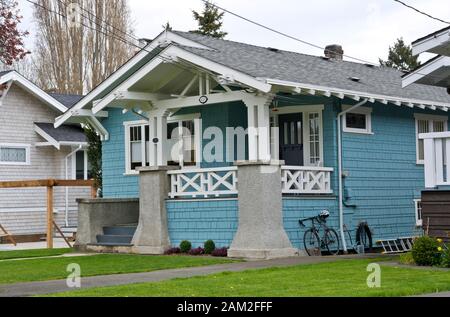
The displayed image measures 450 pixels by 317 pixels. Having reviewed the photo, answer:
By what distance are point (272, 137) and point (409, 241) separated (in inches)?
169

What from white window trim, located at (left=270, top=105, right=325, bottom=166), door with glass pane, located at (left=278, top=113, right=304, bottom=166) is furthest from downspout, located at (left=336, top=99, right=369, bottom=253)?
door with glass pane, located at (left=278, top=113, right=304, bottom=166)

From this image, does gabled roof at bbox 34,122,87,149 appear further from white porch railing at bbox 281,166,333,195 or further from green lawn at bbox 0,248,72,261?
white porch railing at bbox 281,166,333,195

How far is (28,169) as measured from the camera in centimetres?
3162

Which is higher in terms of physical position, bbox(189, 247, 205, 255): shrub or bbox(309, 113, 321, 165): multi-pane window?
bbox(309, 113, 321, 165): multi-pane window

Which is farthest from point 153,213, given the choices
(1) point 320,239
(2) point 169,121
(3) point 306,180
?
(2) point 169,121

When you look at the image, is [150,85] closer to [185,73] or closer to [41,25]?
[185,73]

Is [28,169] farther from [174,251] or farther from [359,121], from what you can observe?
[359,121]

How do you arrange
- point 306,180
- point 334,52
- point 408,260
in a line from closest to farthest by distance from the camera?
1. point 408,260
2. point 306,180
3. point 334,52

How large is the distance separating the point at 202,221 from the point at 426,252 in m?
6.19

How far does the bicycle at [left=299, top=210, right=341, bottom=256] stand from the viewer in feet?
65.0

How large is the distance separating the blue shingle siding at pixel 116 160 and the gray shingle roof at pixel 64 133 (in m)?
4.97

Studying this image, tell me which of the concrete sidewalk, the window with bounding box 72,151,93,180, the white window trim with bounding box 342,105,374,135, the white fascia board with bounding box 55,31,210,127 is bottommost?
the concrete sidewalk

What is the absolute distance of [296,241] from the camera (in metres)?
19.7

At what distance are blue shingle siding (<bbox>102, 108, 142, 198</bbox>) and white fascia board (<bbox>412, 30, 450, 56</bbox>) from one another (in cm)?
1008
